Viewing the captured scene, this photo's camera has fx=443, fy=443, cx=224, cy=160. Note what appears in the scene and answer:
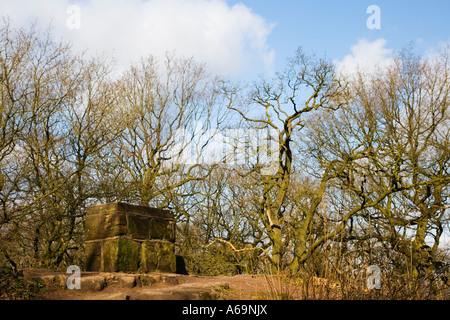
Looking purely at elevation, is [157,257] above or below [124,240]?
below

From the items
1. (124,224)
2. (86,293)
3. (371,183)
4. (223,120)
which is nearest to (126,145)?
(223,120)

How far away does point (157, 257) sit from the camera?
23.3 ft

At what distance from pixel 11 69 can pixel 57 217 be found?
4.39 meters

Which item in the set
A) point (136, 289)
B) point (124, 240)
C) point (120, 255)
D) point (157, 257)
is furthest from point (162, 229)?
point (136, 289)

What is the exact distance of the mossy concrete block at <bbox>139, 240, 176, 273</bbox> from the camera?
22.6 feet

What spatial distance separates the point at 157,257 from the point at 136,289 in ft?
4.14

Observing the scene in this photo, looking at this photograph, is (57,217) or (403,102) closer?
(57,217)

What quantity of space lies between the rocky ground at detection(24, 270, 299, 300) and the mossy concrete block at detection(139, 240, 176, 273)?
0.53 meters

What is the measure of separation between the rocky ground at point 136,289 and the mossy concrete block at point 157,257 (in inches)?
20.9

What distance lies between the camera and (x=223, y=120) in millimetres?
19156

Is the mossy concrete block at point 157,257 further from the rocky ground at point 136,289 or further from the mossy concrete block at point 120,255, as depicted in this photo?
the rocky ground at point 136,289

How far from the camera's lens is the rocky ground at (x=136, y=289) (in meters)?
5.17

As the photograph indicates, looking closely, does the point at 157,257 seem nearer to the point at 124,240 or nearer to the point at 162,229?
the point at 162,229
